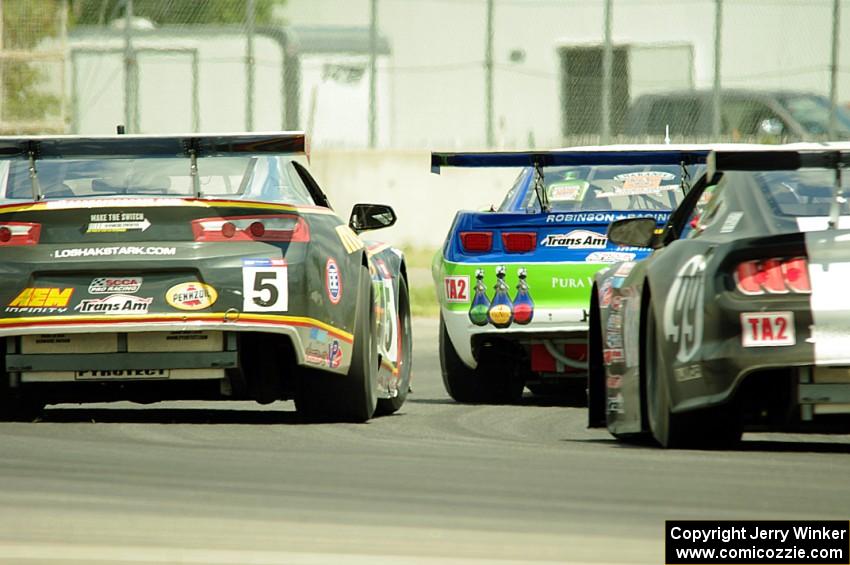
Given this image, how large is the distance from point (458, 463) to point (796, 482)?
4.20ft

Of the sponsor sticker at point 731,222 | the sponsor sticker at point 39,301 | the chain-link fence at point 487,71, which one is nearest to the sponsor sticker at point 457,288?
the sponsor sticker at point 39,301

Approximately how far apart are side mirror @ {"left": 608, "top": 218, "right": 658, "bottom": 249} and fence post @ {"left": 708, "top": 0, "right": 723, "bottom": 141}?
1545cm

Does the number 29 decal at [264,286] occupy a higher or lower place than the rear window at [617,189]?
lower

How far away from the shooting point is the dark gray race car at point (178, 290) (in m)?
8.38

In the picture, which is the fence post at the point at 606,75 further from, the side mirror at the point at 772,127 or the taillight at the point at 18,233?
the taillight at the point at 18,233

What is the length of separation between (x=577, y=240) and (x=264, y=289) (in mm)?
2719

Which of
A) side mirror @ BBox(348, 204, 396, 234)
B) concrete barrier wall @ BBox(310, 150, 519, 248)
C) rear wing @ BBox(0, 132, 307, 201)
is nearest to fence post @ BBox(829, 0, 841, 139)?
concrete barrier wall @ BBox(310, 150, 519, 248)

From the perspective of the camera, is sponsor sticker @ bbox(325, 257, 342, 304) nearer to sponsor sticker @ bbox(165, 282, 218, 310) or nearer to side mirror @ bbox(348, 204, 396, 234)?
sponsor sticker @ bbox(165, 282, 218, 310)

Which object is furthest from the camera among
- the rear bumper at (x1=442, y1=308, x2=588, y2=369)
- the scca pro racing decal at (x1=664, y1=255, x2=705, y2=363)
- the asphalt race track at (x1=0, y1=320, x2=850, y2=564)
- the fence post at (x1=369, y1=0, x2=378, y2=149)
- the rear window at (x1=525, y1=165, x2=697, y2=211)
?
the fence post at (x1=369, y1=0, x2=378, y2=149)

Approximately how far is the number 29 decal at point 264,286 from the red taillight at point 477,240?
8.21 ft

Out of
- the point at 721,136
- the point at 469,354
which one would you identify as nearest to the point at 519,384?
the point at 469,354

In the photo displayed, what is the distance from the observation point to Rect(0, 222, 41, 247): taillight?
845 centimetres

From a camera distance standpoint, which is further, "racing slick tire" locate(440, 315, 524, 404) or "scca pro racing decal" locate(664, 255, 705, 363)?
"racing slick tire" locate(440, 315, 524, 404)

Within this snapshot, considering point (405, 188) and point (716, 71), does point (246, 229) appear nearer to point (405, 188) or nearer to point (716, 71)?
point (716, 71)
